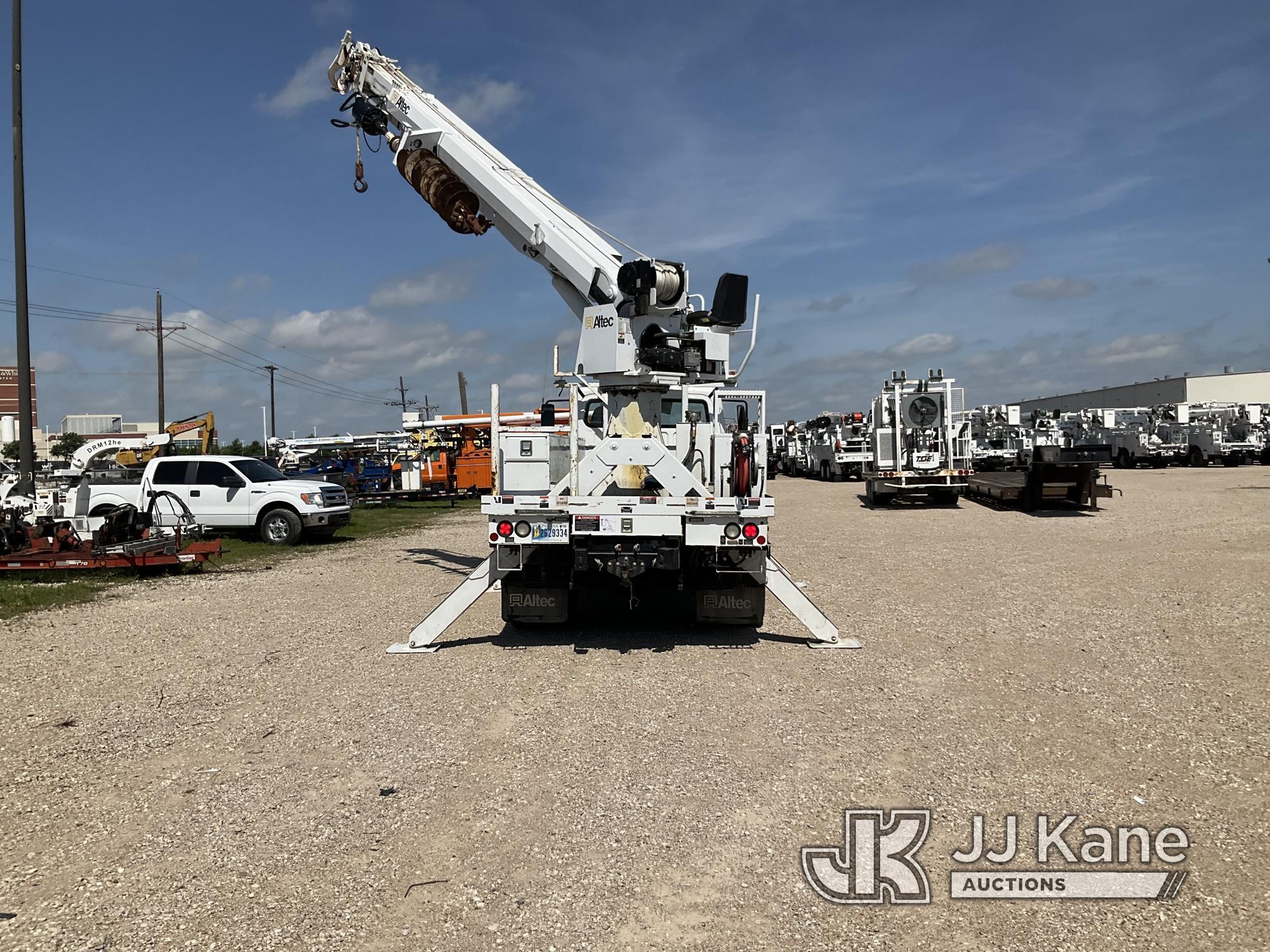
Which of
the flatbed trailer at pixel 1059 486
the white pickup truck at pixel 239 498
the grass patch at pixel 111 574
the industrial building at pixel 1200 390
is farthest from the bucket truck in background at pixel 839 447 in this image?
the industrial building at pixel 1200 390

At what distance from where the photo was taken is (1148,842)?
3.90 metres

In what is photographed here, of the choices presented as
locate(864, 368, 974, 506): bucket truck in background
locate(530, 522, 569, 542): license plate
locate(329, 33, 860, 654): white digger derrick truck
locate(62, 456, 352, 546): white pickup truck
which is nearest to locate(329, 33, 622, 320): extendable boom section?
locate(329, 33, 860, 654): white digger derrick truck

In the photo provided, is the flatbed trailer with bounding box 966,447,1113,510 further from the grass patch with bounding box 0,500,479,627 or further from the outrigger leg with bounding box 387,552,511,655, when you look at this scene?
the outrigger leg with bounding box 387,552,511,655

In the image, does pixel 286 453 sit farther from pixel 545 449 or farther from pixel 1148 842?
pixel 1148 842

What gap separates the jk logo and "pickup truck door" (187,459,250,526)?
49.4ft

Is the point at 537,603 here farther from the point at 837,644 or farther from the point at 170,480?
the point at 170,480

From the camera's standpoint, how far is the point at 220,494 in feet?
54.5

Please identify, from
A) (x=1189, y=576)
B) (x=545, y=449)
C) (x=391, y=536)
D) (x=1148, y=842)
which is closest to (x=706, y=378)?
(x=545, y=449)

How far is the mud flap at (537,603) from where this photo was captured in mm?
7844

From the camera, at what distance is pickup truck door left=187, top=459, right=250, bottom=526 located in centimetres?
1659

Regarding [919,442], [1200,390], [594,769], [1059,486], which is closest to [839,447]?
[919,442]

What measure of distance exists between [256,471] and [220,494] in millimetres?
796

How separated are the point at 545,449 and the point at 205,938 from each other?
5122mm

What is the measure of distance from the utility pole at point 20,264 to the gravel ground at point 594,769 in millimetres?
8757
